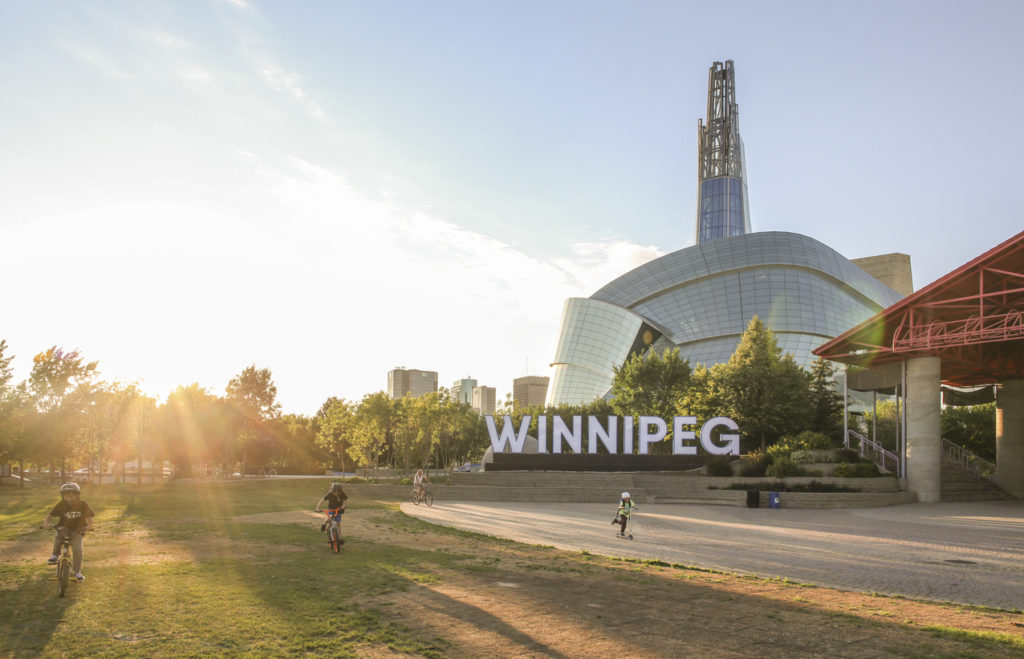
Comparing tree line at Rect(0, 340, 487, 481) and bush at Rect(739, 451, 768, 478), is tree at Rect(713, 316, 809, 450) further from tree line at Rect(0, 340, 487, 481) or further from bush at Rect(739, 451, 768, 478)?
tree line at Rect(0, 340, 487, 481)

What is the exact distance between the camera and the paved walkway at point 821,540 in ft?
47.5

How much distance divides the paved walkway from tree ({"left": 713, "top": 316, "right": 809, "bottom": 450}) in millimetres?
18064

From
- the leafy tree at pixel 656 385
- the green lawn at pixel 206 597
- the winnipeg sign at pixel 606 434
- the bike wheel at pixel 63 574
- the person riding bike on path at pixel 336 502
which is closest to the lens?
the green lawn at pixel 206 597

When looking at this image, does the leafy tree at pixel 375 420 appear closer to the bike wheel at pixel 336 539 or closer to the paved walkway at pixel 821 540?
the paved walkway at pixel 821 540

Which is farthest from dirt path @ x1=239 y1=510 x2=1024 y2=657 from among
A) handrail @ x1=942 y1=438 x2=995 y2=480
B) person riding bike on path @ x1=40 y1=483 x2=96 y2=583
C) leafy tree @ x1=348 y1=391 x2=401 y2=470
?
leafy tree @ x1=348 y1=391 x2=401 y2=470

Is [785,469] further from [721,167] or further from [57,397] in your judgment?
[721,167]

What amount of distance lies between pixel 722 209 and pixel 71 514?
539 ft

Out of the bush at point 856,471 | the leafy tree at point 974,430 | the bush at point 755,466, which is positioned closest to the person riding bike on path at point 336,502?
the bush at point 856,471

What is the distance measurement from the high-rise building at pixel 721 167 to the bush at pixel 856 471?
13061 centimetres

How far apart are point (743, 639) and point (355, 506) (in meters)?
27.7

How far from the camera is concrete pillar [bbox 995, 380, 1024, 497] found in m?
44.1

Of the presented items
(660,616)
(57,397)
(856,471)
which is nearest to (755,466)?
(856,471)

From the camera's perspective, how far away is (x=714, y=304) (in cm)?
9531

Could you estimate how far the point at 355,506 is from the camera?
34719 millimetres
